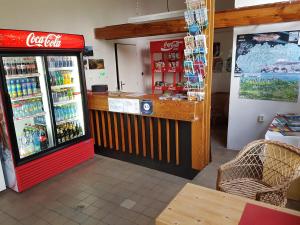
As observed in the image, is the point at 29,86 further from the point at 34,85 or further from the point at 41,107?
the point at 41,107

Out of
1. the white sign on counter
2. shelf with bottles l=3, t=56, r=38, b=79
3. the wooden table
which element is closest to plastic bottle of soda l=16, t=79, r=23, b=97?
shelf with bottles l=3, t=56, r=38, b=79

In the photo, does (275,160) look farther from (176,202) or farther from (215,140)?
(215,140)

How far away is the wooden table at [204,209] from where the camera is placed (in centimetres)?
130

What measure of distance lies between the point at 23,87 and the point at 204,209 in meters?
2.74

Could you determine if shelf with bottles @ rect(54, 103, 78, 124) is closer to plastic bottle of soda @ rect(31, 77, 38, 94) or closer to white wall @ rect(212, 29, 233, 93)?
plastic bottle of soda @ rect(31, 77, 38, 94)

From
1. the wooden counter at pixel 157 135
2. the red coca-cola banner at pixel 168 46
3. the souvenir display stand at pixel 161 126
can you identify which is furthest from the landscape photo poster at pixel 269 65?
the red coca-cola banner at pixel 168 46

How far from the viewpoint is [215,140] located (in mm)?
4613

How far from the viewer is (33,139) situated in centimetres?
322

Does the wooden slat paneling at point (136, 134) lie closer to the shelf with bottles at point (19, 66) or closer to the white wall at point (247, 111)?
the shelf with bottles at point (19, 66)

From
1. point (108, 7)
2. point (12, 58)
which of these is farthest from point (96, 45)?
point (12, 58)

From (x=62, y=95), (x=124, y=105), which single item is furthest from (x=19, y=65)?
(x=124, y=105)

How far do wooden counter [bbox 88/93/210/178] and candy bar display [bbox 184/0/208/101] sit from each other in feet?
0.74

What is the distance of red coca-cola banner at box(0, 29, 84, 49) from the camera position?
2496mm

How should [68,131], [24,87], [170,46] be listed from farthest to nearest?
[170,46] → [68,131] → [24,87]
